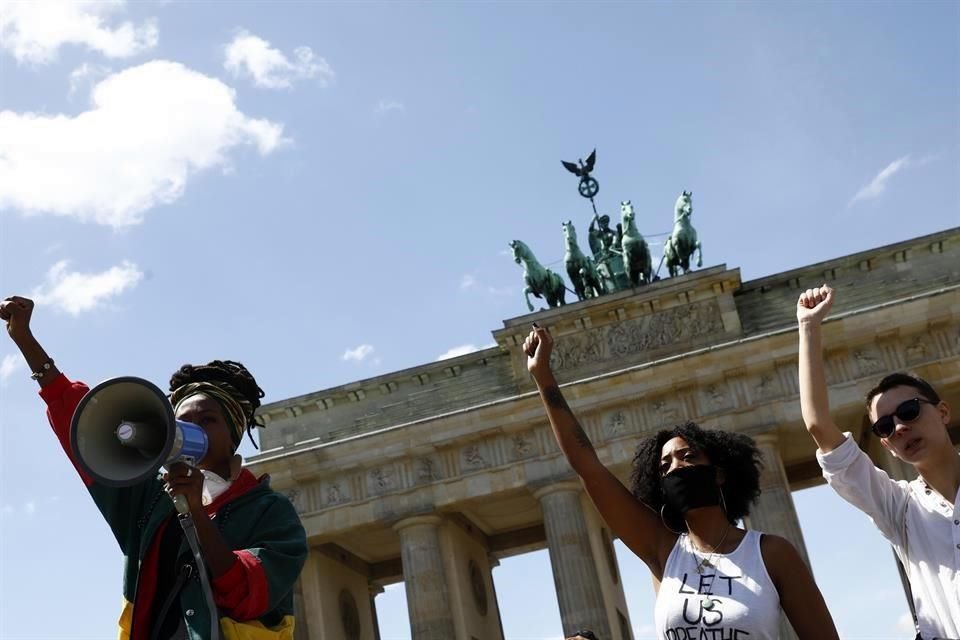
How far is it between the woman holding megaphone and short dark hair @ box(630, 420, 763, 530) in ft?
4.57

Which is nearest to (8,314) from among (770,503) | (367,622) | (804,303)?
(804,303)

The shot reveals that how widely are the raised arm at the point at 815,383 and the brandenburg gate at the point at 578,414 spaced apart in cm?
2149

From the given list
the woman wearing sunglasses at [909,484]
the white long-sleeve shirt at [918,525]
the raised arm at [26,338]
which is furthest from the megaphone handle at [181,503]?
the white long-sleeve shirt at [918,525]

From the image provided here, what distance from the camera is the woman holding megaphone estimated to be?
3.77 meters

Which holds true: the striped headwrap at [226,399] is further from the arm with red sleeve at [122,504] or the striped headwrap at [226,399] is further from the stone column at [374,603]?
the stone column at [374,603]

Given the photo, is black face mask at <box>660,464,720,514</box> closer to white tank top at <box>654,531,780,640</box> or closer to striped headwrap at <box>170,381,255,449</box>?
white tank top at <box>654,531,780,640</box>

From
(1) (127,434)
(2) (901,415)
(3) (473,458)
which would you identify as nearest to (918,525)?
(2) (901,415)

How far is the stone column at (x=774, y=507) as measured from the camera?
24.9 meters

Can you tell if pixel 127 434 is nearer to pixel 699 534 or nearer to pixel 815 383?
pixel 699 534

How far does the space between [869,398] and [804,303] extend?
48 cm

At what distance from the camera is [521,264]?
3153cm

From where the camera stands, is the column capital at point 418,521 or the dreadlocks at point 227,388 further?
the column capital at point 418,521

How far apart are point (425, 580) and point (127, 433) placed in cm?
2429

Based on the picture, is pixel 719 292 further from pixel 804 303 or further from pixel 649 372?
pixel 804 303
